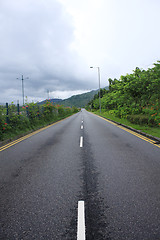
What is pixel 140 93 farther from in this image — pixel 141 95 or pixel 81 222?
pixel 81 222

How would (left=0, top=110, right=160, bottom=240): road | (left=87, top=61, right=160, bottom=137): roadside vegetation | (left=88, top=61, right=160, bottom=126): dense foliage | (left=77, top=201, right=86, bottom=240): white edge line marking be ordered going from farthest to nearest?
(left=88, top=61, right=160, bottom=126): dense foliage
(left=87, top=61, right=160, bottom=137): roadside vegetation
(left=0, top=110, right=160, bottom=240): road
(left=77, top=201, right=86, bottom=240): white edge line marking

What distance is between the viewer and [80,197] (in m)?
3.26

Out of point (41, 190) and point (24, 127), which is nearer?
point (41, 190)

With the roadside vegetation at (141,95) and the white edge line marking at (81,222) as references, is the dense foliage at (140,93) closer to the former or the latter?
the roadside vegetation at (141,95)

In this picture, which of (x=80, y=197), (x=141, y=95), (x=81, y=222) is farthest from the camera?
(x=141, y=95)

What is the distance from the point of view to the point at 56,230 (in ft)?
7.78

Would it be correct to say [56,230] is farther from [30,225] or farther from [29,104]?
[29,104]

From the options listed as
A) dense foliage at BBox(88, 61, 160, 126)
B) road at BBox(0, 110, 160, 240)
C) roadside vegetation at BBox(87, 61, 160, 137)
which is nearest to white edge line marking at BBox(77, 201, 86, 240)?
road at BBox(0, 110, 160, 240)

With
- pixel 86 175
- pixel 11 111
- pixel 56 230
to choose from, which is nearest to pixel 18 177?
pixel 86 175

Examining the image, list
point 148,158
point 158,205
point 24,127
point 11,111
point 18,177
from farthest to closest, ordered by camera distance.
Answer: point 24,127, point 11,111, point 148,158, point 18,177, point 158,205

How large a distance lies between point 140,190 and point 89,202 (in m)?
1.14

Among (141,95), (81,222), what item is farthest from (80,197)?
(141,95)

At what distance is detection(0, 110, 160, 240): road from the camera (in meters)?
2.37

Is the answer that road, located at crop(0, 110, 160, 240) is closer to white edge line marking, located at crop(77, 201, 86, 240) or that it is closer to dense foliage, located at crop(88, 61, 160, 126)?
white edge line marking, located at crop(77, 201, 86, 240)
